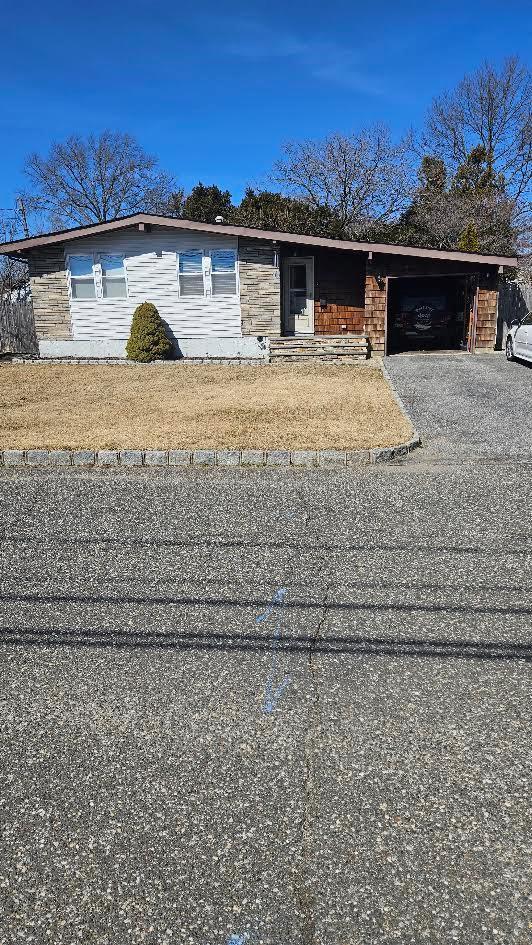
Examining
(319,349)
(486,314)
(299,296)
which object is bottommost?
(319,349)

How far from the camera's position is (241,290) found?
17906 mm

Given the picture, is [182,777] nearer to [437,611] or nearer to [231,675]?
[231,675]

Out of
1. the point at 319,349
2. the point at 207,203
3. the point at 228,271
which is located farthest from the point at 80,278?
the point at 207,203

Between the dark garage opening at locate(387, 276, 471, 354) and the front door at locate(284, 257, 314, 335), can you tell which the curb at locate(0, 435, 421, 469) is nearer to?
the dark garage opening at locate(387, 276, 471, 354)

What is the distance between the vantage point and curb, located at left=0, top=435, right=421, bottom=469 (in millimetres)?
7457

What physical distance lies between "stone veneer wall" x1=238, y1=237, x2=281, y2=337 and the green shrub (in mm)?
2487

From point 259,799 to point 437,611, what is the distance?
1.86 m

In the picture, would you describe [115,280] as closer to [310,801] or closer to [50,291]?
[50,291]

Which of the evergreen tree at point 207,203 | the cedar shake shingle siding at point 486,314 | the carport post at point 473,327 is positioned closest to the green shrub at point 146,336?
the carport post at point 473,327

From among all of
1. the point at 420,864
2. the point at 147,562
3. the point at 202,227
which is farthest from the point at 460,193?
the point at 420,864

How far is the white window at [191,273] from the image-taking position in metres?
17.9

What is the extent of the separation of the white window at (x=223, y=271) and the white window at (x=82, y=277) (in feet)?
12.3

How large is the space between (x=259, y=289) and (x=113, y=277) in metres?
4.47

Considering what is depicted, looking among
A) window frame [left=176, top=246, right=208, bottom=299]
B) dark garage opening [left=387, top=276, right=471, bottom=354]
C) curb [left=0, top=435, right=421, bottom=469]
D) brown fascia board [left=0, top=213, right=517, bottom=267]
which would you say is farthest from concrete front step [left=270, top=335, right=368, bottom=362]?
curb [left=0, top=435, right=421, bottom=469]
